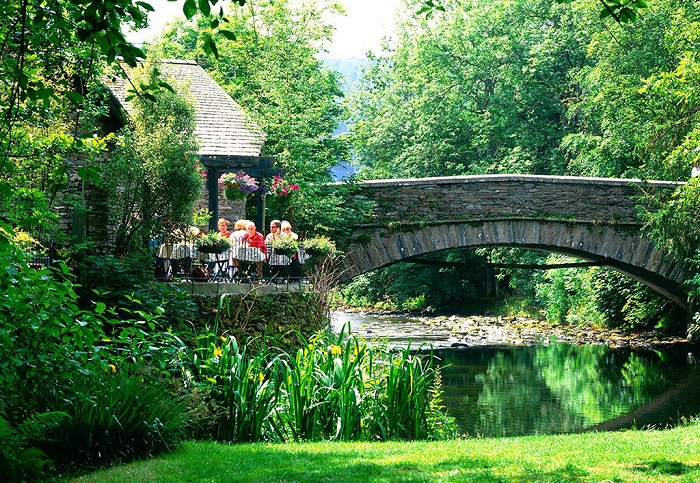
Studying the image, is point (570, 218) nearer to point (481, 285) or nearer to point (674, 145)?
point (674, 145)

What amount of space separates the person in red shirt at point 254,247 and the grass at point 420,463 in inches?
209

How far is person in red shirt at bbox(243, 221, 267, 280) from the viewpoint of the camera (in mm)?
12188

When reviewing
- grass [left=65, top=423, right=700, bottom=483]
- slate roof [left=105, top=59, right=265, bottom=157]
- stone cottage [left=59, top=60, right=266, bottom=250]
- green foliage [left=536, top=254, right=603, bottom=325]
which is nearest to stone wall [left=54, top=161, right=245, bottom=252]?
stone cottage [left=59, top=60, right=266, bottom=250]

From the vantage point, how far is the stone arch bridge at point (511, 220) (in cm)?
1744

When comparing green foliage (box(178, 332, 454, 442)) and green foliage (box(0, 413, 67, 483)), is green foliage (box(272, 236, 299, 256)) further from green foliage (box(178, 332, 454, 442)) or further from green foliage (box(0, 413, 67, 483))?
green foliage (box(0, 413, 67, 483))

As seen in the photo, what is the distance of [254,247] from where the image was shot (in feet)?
40.2

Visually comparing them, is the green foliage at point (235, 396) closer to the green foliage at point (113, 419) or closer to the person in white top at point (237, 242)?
the green foliage at point (113, 419)

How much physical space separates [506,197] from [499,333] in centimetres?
748

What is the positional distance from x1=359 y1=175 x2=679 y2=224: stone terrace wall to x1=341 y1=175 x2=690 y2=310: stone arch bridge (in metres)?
0.02

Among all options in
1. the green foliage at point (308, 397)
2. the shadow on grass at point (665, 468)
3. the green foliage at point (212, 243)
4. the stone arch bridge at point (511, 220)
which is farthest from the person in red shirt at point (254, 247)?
the shadow on grass at point (665, 468)

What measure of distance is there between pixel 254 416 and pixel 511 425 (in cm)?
570

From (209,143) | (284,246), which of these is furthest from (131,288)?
(209,143)

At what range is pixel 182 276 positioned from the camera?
36.9 feet

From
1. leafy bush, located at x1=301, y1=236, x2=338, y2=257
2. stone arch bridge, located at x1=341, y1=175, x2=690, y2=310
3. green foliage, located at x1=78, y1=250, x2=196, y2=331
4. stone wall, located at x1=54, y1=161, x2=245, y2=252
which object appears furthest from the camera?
stone arch bridge, located at x1=341, y1=175, x2=690, y2=310
